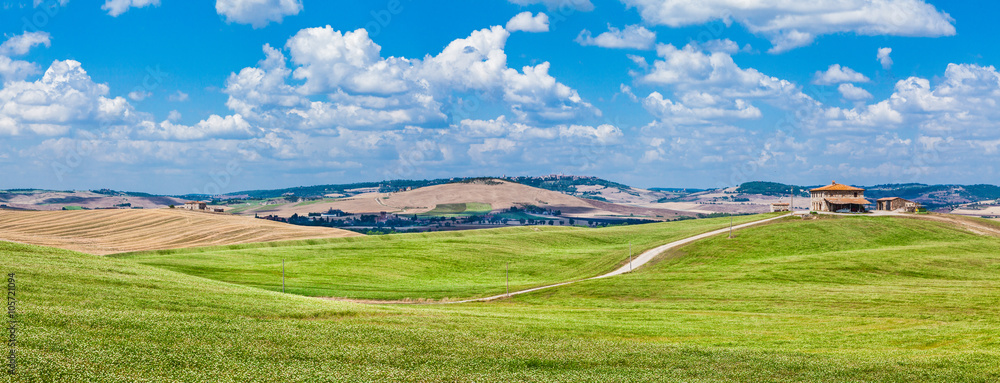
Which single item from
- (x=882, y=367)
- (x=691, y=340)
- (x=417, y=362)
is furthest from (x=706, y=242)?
(x=417, y=362)

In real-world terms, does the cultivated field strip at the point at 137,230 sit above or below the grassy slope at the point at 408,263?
above

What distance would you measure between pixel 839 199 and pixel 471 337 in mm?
125491

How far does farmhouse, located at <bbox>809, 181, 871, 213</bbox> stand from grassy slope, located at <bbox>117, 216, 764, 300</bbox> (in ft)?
108

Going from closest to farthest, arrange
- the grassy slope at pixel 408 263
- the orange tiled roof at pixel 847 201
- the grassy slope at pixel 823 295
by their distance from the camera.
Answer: the grassy slope at pixel 823 295 < the grassy slope at pixel 408 263 < the orange tiled roof at pixel 847 201

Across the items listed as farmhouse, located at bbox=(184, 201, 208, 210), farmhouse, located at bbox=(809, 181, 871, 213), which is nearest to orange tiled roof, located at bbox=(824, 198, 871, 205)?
farmhouse, located at bbox=(809, 181, 871, 213)

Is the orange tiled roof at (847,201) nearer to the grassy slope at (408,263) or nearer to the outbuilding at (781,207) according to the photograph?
the outbuilding at (781,207)

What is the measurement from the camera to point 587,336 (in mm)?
35594

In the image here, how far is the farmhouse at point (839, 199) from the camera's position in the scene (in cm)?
13550

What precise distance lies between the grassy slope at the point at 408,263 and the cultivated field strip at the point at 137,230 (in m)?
10.6

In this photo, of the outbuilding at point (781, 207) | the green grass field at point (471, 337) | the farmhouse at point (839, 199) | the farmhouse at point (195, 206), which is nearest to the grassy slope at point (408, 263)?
the green grass field at point (471, 337)

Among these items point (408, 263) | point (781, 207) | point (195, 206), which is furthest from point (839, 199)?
point (195, 206)

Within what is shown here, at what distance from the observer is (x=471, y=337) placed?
105 feet

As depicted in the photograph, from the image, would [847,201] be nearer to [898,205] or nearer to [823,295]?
[898,205]

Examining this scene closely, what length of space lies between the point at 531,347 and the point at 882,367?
14.2 meters
